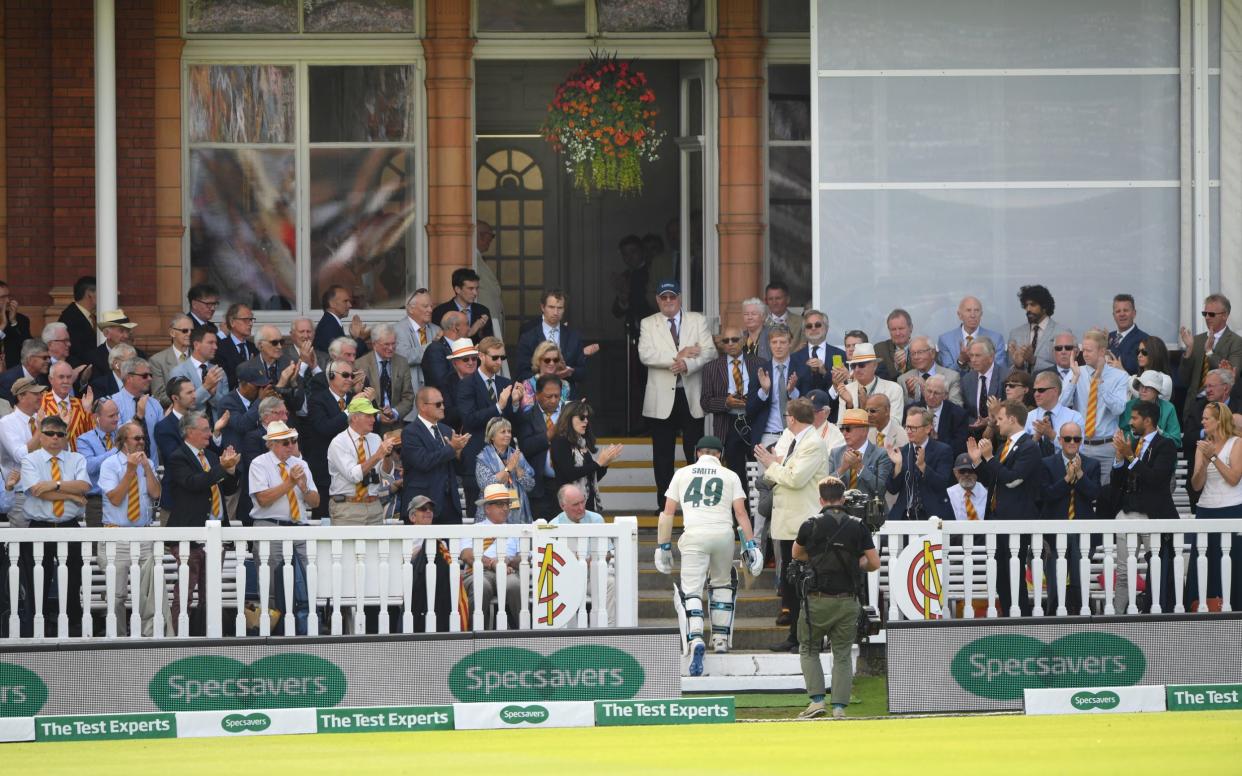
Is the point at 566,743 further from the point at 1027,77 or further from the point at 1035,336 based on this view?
the point at 1027,77

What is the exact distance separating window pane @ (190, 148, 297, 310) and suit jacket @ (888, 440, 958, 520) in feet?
21.8

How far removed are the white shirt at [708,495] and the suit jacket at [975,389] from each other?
2.39m

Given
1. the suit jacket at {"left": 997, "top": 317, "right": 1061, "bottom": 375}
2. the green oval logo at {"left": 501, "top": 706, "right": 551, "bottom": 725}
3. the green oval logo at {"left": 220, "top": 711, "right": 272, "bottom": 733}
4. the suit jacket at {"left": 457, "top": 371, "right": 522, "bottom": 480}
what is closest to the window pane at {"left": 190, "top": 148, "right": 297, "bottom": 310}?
the suit jacket at {"left": 457, "top": 371, "right": 522, "bottom": 480}

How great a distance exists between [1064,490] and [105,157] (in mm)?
7899

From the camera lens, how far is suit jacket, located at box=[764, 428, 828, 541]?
14258mm

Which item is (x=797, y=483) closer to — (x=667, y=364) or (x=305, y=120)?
(x=667, y=364)

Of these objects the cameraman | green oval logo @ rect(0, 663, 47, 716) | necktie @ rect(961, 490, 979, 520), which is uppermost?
necktie @ rect(961, 490, 979, 520)

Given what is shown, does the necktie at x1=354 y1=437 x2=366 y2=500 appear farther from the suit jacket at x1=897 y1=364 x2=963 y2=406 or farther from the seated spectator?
the suit jacket at x1=897 y1=364 x2=963 y2=406

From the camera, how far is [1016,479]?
14.2 metres

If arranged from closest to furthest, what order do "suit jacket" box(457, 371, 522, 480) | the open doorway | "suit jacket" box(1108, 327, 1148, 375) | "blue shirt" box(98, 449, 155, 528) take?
"blue shirt" box(98, 449, 155, 528) → "suit jacket" box(457, 371, 522, 480) → "suit jacket" box(1108, 327, 1148, 375) → the open doorway

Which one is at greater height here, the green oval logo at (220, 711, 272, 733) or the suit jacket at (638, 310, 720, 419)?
the suit jacket at (638, 310, 720, 419)

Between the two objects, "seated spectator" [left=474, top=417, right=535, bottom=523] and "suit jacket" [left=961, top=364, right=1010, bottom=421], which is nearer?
"seated spectator" [left=474, top=417, right=535, bottom=523]

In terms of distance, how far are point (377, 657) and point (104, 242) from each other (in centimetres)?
533

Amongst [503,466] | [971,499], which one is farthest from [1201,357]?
[503,466]
